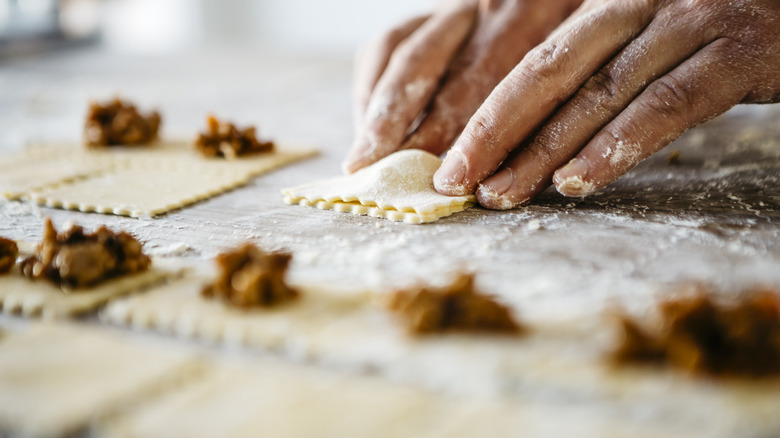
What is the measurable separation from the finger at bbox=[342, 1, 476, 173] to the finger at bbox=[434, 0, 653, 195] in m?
0.41

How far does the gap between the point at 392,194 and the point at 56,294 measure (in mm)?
873

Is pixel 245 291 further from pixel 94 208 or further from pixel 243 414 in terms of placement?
pixel 94 208

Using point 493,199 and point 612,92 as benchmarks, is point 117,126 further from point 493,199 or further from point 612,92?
point 612,92

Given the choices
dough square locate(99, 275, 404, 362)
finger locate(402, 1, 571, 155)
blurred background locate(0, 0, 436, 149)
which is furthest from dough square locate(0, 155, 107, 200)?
finger locate(402, 1, 571, 155)

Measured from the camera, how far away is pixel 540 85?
1.63m

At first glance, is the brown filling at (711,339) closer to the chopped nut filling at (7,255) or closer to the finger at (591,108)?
the finger at (591,108)

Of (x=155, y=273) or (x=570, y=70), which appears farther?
(x=570, y=70)

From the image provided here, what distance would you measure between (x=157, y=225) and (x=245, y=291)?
2.35 ft

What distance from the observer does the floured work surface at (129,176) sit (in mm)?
1907

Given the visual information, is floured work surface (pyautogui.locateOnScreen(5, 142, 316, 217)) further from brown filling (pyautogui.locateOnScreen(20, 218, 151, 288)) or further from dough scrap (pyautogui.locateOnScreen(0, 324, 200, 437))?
dough scrap (pyautogui.locateOnScreen(0, 324, 200, 437))

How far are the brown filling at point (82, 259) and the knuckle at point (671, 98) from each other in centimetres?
132

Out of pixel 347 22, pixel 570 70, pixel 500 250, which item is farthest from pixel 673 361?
Result: pixel 347 22

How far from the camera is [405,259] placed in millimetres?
1384

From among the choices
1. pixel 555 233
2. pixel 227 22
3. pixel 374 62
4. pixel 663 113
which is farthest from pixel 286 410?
pixel 227 22
